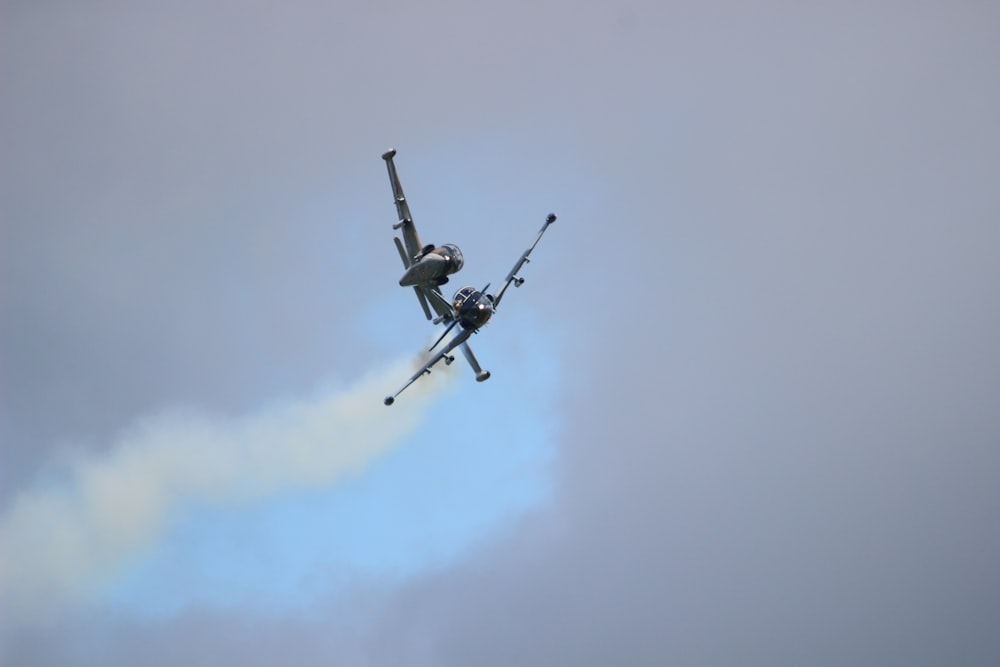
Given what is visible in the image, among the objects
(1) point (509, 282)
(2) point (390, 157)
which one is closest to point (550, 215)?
(1) point (509, 282)

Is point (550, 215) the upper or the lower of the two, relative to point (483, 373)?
upper

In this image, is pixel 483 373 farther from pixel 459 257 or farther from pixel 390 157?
pixel 390 157

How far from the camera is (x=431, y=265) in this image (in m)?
132

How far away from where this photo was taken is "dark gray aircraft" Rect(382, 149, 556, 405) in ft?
432

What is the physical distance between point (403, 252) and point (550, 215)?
15263 mm

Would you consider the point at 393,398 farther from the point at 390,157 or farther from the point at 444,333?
the point at 390,157

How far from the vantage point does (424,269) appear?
433 feet

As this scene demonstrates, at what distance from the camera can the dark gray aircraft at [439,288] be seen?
132 meters

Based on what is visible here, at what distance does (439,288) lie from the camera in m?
138

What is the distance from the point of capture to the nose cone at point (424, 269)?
5187 inches

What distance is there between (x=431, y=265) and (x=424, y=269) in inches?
27.6

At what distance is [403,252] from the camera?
136 m

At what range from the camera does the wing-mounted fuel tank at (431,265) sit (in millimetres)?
131875

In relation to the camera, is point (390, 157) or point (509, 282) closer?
point (390, 157)
